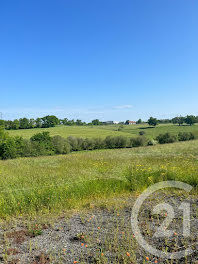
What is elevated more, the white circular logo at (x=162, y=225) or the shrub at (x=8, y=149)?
the white circular logo at (x=162, y=225)

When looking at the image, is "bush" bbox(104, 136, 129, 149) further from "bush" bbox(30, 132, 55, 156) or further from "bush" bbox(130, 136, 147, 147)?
"bush" bbox(30, 132, 55, 156)

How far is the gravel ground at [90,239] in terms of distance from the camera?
3230 millimetres

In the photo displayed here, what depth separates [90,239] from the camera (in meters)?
3.76

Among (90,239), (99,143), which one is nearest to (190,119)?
(99,143)

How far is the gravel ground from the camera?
3230mm

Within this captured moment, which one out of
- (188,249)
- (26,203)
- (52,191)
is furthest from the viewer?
(52,191)

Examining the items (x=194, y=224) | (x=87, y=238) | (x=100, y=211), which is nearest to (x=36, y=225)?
(x=87, y=238)

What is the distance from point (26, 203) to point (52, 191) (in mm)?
800

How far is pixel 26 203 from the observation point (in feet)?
18.0

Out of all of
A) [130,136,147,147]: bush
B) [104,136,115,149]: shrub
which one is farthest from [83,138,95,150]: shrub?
[130,136,147,147]: bush

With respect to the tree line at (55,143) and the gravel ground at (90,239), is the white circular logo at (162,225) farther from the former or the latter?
the tree line at (55,143)

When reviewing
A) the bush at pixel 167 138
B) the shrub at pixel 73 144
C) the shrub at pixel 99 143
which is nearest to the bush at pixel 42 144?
the shrub at pixel 73 144

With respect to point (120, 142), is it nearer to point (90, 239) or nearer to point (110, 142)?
point (110, 142)

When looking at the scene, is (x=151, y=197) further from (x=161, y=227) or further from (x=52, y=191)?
(x=52, y=191)
